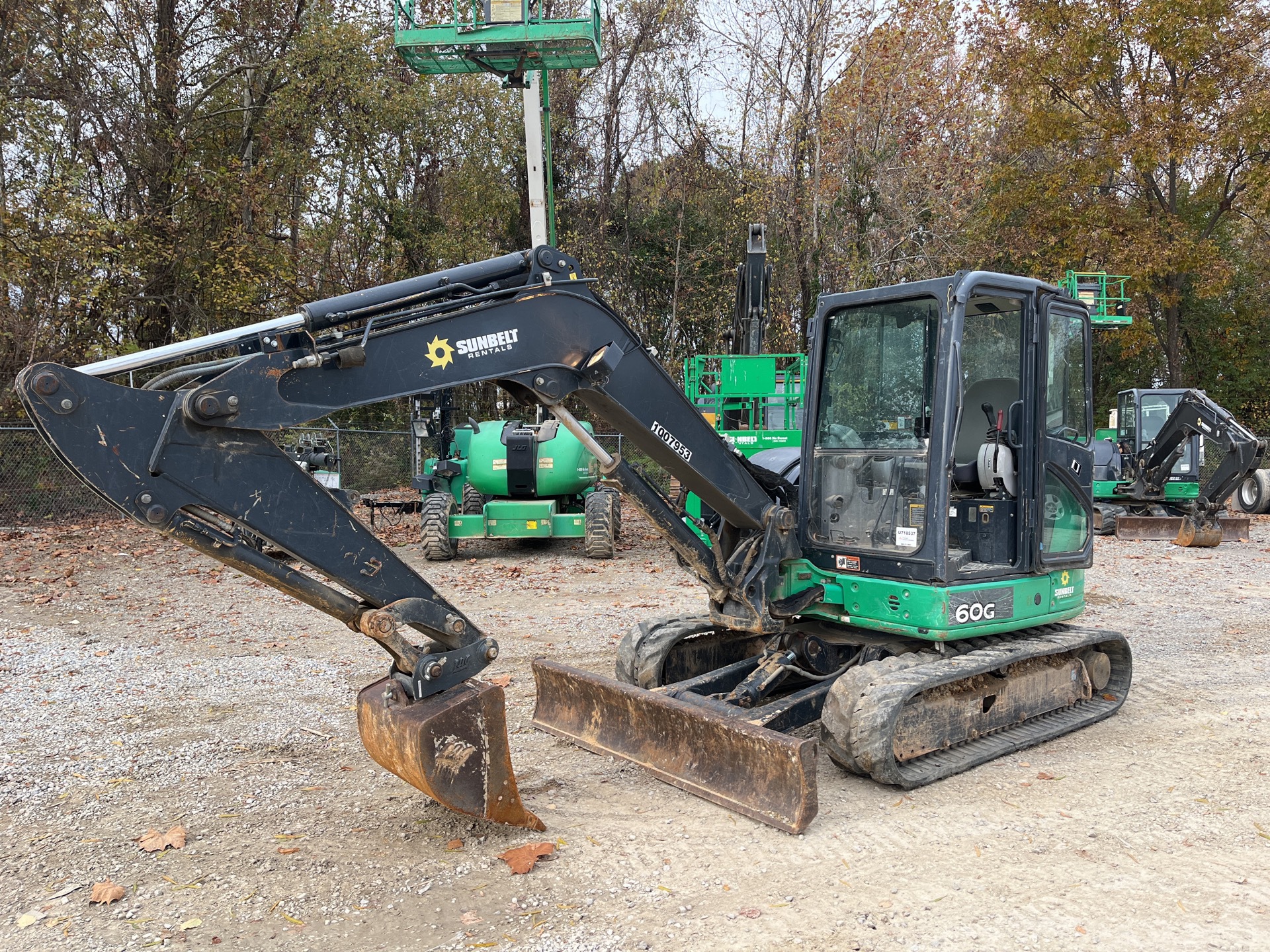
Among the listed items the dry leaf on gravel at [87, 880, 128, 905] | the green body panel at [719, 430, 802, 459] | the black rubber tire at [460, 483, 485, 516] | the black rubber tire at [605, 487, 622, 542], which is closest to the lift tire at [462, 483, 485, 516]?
the black rubber tire at [460, 483, 485, 516]

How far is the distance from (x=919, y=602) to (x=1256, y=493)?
18768mm

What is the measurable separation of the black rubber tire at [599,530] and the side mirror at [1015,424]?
786 centimetres

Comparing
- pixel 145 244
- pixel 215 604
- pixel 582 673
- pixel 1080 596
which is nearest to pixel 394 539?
pixel 215 604

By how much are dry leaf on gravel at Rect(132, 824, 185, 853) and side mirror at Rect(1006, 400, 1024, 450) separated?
478 centimetres

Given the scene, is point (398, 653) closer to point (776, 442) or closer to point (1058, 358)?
point (1058, 358)

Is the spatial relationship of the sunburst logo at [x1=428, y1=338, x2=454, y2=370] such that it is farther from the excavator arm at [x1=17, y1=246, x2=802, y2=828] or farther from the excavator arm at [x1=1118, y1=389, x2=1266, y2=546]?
the excavator arm at [x1=1118, y1=389, x2=1266, y2=546]

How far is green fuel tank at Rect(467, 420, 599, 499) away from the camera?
13.5 meters

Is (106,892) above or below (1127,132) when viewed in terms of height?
below

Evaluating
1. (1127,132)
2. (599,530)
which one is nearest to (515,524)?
(599,530)

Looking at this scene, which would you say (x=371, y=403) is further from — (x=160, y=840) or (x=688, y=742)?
(x=688, y=742)

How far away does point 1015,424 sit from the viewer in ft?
18.3

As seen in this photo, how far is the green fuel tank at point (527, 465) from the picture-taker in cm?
1352

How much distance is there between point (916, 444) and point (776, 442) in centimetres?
697

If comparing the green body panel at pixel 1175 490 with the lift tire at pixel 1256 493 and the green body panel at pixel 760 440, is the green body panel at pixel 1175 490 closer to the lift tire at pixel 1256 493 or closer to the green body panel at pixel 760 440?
the lift tire at pixel 1256 493
